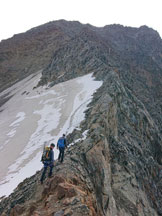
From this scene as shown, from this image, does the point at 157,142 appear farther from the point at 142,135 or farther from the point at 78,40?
the point at 78,40

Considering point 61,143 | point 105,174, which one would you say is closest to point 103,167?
point 105,174

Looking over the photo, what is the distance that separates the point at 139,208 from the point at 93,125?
5.50 meters

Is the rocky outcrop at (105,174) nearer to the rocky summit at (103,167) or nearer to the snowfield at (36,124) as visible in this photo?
the rocky summit at (103,167)

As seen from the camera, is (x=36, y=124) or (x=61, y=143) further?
(x=36, y=124)

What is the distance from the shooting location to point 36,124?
72.5 feet

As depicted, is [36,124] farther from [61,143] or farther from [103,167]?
[61,143]

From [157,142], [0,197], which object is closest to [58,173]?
[0,197]

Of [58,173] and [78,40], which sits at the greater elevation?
[78,40]

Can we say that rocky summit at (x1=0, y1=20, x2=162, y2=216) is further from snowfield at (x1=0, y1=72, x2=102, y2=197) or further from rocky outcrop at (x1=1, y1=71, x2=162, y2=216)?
snowfield at (x1=0, y1=72, x2=102, y2=197)

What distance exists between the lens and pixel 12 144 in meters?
18.9

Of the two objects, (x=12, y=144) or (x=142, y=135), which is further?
(x=142, y=135)

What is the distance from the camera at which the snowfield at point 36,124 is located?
44.8ft

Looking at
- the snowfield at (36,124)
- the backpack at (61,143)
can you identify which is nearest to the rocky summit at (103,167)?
the backpack at (61,143)

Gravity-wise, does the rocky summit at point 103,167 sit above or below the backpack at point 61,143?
below
